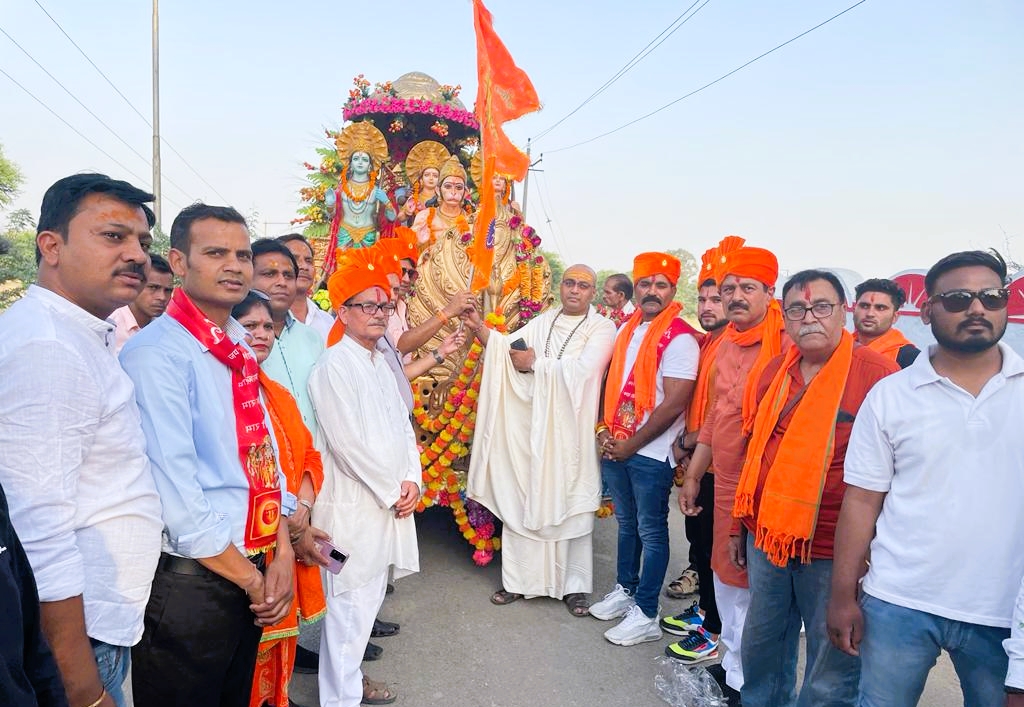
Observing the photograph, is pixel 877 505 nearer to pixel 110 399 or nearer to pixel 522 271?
pixel 110 399

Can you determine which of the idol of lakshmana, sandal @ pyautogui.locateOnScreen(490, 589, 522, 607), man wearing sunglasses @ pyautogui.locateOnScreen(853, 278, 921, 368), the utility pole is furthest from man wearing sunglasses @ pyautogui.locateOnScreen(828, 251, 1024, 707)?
the utility pole

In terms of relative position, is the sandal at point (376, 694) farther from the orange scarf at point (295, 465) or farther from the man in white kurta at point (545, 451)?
the man in white kurta at point (545, 451)

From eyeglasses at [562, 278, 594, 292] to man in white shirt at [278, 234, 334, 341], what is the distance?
5.10ft

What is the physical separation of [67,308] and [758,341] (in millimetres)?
2839

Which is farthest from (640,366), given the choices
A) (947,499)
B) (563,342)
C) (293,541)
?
(293,541)

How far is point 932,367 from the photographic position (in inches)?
77.6

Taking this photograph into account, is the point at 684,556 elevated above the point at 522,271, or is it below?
below

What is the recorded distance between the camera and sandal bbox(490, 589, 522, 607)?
160 inches

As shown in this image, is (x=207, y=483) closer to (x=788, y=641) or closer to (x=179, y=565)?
(x=179, y=565)

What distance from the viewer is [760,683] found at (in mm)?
2689

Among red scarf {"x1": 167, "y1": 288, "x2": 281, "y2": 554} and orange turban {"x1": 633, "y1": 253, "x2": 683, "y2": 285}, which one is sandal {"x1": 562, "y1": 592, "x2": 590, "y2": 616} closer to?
orange turban {"x1": 633, "y1": 253, "x2": 683, "y2": 285}

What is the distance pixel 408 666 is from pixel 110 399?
2.46m

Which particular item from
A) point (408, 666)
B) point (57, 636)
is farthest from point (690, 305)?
point (57, 636)

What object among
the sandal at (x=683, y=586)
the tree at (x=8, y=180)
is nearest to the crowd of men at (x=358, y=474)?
the sandal at (x=683, y=586)
